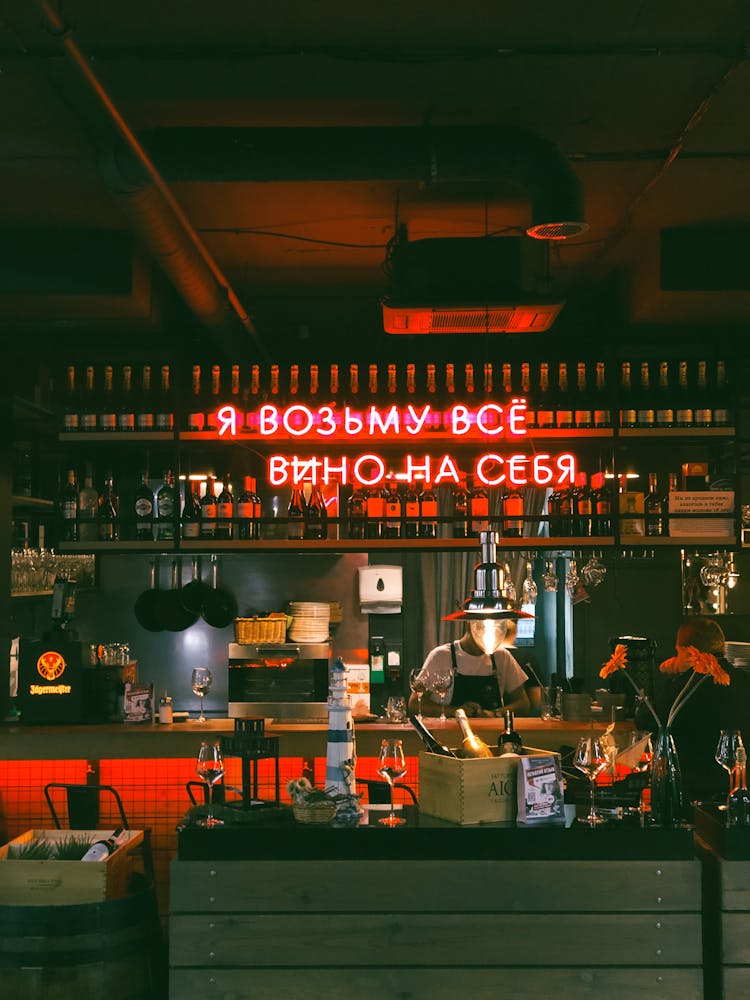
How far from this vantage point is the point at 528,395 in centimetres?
594

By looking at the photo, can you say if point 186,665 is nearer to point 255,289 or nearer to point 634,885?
point 255,289

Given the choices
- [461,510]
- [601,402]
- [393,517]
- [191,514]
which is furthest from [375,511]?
[601,402]

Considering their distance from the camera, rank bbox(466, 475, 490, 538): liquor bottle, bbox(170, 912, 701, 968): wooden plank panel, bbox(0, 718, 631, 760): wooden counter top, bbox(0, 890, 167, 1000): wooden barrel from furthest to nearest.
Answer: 1. bbox(466, 475, 490, 538): liquor bottle
2. bbox(0, 718, 631, 760): wooden counter top
3. bbox(0, 890, 167, 1000): wooden barrel
4. bbox(170, 912, 701, 968): wooden plank panel

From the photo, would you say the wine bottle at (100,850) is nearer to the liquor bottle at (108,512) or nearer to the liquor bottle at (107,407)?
the liquor bottle at (108,512)

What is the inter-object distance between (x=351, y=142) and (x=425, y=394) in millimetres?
2211

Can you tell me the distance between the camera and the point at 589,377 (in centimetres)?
605

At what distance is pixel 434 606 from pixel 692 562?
2.24 meters

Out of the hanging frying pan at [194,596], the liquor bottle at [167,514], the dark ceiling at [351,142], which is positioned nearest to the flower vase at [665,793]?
the dark ceiling at [351,142]

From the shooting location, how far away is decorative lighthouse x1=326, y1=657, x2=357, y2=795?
3447 mm

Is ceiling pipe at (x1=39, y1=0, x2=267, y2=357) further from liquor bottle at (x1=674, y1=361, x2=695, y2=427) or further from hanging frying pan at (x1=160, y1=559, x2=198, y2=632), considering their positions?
liquor bottle at (x1=674, y1=361, x2=695, y2=427)

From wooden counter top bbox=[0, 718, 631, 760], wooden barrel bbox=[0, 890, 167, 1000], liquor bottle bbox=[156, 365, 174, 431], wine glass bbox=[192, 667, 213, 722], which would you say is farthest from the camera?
liquor bottle bbox=[156, 365, 174, 431]

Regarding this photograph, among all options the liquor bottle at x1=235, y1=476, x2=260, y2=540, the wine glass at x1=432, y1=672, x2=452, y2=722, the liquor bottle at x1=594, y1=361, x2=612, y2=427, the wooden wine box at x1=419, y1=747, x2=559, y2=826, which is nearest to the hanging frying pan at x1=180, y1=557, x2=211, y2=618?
the liquor bottle at x1=235, y1=476, x2=260, y2=540

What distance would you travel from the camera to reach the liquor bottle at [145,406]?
5.83 meters

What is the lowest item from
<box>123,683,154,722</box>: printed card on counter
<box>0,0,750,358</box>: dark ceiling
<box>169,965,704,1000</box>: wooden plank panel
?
<box>169,965,704,1000</box>: wooden plank panel
